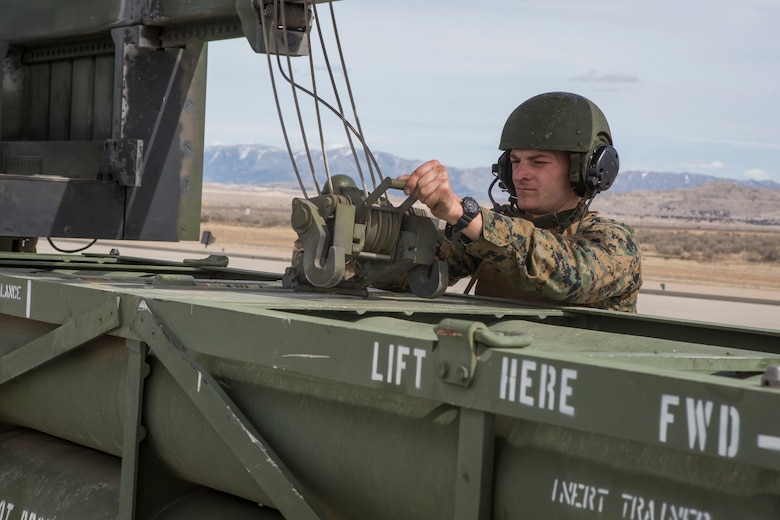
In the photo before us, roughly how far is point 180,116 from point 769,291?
28235 millimetres

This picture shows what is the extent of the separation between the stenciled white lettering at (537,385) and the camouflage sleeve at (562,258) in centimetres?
160

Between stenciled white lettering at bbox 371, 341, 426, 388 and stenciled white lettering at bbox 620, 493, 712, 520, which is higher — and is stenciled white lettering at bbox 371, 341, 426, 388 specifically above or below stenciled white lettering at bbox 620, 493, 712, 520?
above

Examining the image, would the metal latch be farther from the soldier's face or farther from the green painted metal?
the soldier's face

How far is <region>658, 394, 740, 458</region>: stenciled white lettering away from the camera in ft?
6.47

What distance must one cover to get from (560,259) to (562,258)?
12 mm

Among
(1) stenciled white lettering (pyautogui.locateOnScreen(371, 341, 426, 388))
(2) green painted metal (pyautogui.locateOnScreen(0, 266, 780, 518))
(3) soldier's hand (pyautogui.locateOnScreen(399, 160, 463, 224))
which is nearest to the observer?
(2) green painted metal (pyautogui.locateOnScreen(0, 266, 780, 518))

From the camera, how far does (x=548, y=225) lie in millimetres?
4723

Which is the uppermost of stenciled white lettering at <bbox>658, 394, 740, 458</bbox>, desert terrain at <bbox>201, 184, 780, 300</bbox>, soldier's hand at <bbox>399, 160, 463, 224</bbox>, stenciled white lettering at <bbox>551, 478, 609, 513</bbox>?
soldier's hand at <bbox>399, 160, 463, 224</bbox>

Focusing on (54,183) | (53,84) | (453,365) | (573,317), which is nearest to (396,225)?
(573,317)

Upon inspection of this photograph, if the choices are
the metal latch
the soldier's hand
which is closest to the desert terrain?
the soldier's hand

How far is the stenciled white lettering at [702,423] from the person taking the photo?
1972mm

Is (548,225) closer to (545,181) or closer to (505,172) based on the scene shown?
(545,181)

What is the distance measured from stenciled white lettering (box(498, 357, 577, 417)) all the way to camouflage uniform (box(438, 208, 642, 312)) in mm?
1598

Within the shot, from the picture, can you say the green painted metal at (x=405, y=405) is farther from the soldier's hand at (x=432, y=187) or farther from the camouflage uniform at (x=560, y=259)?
the soldier's hand at (x=432, y=187)
